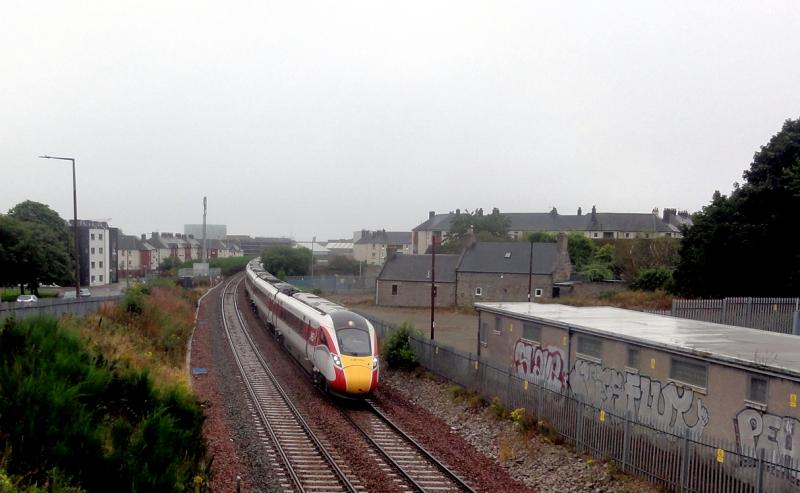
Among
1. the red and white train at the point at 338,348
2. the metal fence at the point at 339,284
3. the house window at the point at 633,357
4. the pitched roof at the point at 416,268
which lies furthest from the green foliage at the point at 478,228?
the house window at the point at 633,357

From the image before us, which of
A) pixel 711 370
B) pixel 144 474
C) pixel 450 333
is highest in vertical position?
pixel 711 370

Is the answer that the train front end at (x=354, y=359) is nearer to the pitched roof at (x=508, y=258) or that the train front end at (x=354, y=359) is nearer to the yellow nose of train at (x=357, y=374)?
the yellow nose of train at (x=357, y=374)

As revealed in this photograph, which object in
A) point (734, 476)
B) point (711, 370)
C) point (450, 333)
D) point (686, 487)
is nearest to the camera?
point (734, 476)

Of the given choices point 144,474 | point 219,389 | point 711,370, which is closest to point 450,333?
point 219,389

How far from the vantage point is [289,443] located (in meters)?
15.2

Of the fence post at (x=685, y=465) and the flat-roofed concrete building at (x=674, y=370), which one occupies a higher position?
the flat-roofed concrete building at (x=674, y=370)

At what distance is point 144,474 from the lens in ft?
29.0

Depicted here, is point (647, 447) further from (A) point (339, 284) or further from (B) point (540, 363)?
(A) point (339, 284)

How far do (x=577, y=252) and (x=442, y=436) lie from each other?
2230 inches

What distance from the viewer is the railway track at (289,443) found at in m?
12.6

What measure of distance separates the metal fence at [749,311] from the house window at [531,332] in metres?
9.50

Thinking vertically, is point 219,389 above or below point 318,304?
below

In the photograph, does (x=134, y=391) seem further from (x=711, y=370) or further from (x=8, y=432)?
(x=711, y=370)

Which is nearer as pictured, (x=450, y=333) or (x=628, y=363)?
(x=628, y=363)
